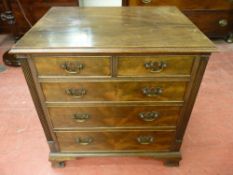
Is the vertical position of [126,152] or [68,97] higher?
[68,97]

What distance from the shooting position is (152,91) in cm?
99

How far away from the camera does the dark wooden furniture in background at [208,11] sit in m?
2.44

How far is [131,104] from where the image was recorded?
3.43 feet

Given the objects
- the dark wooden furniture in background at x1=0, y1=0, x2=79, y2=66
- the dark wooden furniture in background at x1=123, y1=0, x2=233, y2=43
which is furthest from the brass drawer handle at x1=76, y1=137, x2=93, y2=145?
the dark wooden furniture in background at x1=123, y1=0, x2=233, y2=43

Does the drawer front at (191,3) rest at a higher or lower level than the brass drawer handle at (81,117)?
higher

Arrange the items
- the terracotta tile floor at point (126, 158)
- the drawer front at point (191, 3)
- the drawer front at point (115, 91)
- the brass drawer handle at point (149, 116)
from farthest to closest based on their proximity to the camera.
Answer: the drawer front at point (191, 3)
the terracotta tile floor at point (126, 158)
the brass drawer handle at point (149, 116)
the drawer front at point (115, 91)

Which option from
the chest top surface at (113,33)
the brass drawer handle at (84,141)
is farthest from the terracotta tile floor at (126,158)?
the chest top surface at (113,33)

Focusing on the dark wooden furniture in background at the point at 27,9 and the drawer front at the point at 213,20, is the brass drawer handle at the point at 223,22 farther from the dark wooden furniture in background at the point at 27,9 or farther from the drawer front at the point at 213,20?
the dark wooden furniture in background at the point at 27,9

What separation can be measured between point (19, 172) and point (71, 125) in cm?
52

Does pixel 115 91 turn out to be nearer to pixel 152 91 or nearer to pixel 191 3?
pixel 152 91

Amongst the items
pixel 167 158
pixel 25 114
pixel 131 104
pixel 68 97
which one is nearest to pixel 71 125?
pixel 68 97

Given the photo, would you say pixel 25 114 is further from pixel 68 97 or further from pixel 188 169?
pixel 188 169

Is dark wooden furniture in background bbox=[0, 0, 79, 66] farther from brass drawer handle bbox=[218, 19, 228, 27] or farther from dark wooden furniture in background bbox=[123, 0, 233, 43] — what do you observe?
brass drawer handle bbox=[218, 19, 228, 27]

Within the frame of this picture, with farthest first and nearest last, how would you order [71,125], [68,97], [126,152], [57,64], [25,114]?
[25,114] → [126,152] → [71,125] → [68,97] → [57,64]
